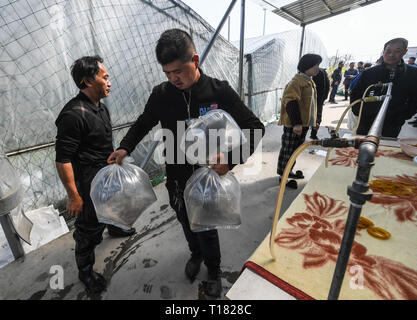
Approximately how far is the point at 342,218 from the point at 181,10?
3.74 meters

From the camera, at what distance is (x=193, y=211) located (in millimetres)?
Result: 1169

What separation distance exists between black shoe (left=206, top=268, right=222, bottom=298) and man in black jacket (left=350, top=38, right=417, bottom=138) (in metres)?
2.67

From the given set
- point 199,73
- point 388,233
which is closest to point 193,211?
point 199,73

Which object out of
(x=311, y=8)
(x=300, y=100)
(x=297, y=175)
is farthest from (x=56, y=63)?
(x=311, y=8)

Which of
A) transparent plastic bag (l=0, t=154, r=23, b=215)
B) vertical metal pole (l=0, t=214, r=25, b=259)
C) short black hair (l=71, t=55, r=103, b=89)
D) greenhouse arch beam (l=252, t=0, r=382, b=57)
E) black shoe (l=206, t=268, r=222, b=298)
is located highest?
greenhouse arch beam (l=252, t=0, r=382, b=57)

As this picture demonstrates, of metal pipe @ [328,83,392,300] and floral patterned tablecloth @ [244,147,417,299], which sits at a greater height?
metal pipe @ [328,83,392,300]

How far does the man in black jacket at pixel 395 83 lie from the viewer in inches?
102

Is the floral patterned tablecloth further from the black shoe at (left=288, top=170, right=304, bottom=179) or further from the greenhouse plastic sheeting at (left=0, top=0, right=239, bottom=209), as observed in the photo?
the greenhouse plastic sheeting at (left=0, top=0, right=239, bottom=209)

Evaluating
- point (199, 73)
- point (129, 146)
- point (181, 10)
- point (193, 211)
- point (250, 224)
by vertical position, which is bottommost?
point (250, 224)

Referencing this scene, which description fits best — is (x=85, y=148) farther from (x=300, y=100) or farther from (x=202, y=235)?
(x=300, y=100)

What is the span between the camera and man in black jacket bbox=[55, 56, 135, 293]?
1.43m

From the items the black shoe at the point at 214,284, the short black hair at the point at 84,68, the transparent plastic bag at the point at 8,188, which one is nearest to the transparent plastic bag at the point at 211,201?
the black shoe at the point at 214,284

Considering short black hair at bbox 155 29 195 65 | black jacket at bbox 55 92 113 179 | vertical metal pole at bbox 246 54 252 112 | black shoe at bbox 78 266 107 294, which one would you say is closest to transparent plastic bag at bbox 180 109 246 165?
short black hair at bbox 155 29 195 65

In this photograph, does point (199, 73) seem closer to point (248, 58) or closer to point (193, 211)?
point (193, 211)
